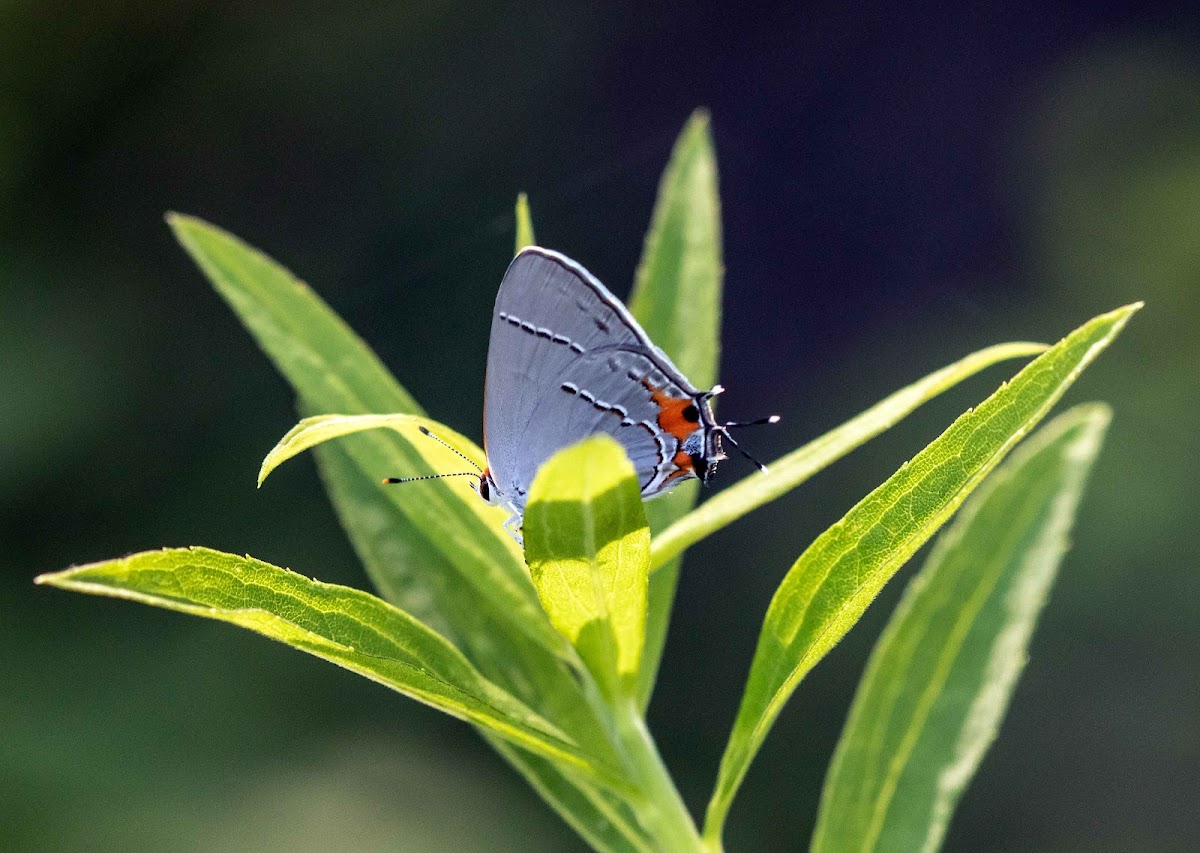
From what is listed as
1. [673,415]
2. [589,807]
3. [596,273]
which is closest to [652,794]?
[589,807]

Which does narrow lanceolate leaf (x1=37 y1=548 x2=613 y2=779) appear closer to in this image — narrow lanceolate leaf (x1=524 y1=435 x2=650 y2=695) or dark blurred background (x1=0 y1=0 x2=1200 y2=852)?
narrow lanceolate leaf (x1=524 y1=435 x2=650 y2=695)

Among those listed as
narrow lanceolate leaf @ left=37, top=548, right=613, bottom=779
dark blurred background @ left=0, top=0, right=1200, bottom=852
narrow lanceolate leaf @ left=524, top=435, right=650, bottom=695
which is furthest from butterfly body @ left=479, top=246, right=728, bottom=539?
dark blurred background @ left=0, top=0, right=1200, bottom=852

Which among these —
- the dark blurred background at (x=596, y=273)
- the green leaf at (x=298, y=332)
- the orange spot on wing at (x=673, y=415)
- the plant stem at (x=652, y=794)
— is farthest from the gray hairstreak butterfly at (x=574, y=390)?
the dark blurred background at (x=596, y=273)

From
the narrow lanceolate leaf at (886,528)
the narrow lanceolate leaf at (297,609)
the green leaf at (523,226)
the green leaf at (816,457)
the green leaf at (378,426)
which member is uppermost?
the green leaf at (523,226)

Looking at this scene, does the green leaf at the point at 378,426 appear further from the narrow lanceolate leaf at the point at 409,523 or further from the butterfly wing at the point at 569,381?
the butterfly wing at the point at 569,381

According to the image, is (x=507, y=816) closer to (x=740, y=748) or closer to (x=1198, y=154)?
(x=740, y=748)

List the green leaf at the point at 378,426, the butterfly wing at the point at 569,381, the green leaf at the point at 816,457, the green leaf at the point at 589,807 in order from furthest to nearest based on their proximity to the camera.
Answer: the butterfly wing at the point at 569,381
the green leaf at the point at 589,807
the green leaf at the point at 816,457
the green leaf at the point at 378,426

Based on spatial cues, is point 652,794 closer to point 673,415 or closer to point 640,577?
point 640,577
